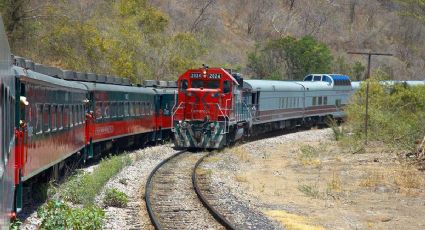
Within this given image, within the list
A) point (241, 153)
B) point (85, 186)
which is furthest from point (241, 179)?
point (241, 153)

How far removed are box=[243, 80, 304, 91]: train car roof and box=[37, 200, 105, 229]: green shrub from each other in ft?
70.9

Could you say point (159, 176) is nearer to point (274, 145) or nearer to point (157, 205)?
point (157, 205)

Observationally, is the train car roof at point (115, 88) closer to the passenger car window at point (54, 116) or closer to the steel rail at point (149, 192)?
the steel rail at point (149, 192)

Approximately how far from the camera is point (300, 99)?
44219mm

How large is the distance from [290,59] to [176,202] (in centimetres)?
5438

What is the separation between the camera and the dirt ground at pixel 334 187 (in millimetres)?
14133

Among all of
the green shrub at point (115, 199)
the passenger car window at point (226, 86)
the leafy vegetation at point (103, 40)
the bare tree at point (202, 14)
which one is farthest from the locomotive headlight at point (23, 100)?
the bare tree at point (202, 14)

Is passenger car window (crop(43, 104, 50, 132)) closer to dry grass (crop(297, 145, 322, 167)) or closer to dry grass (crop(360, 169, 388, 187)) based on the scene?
dry grass (crop(360, 169, 388, 187))

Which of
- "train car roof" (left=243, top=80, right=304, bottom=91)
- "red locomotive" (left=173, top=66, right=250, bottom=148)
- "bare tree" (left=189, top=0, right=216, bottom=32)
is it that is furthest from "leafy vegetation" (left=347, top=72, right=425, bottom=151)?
"bare tree" (left=189, top=0, right=216, bottom=32)

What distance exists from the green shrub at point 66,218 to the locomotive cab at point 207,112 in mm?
16892

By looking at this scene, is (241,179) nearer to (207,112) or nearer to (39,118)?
(39,118)

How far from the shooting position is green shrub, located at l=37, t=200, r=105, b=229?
35.1ft

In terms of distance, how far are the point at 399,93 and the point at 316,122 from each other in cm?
1455

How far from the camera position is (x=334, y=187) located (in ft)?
60.7
